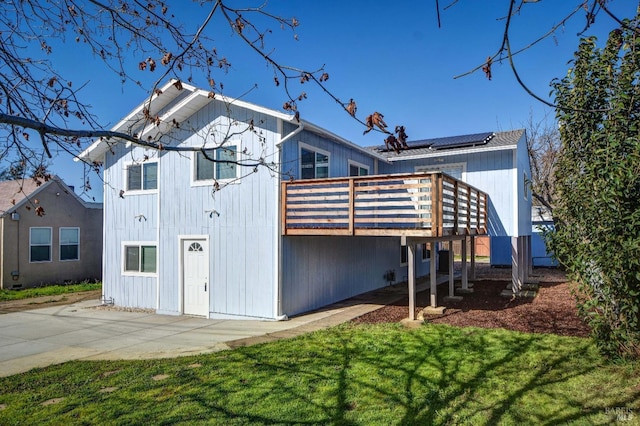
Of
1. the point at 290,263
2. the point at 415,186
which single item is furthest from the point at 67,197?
the point at 415,186

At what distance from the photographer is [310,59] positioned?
4301 mm

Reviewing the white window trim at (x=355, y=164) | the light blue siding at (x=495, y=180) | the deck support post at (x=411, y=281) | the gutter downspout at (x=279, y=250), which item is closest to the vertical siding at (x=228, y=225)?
the gutter downspout at (x=279, y=250)

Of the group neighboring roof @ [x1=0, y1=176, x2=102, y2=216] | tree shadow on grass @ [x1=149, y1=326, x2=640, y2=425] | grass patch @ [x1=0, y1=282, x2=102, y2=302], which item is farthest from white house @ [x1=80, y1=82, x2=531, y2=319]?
neighboring roof @ [x1=0, y1=176, x2=102, y2=216]

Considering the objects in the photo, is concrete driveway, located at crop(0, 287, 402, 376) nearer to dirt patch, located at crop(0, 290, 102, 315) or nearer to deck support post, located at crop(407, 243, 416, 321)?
dirt patch, located at crop(0, 290, 102, 315)

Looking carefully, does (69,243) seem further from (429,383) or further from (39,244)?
(429,383)

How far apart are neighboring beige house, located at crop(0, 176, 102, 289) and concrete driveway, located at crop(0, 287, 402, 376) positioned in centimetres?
569

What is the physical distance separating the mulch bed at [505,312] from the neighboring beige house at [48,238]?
13.9m

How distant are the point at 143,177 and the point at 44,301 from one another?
614cm

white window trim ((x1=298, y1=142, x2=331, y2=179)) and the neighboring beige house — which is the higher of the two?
white window trim ((x1=298, y1=142, x2=331, y2=179))

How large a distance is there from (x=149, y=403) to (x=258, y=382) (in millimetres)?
1415

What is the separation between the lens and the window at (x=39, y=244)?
1845cm

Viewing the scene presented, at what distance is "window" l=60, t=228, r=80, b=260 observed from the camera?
19594 mm

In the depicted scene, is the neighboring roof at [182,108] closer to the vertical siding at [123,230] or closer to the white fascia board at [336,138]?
the white fascia board at [336,138]

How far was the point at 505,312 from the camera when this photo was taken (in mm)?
10938
